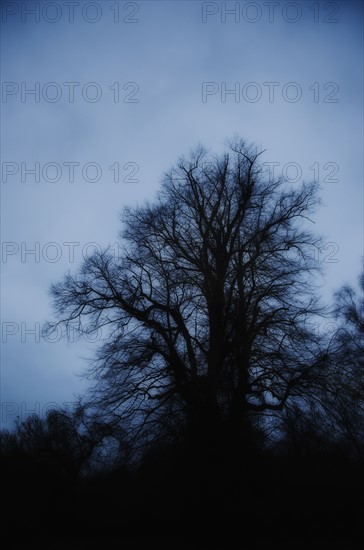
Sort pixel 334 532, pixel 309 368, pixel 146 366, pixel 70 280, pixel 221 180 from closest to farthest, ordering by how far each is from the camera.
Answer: pixel 334 532
pixel 309 368
pixel 146 366
pixel 70 280
pixel 221 180

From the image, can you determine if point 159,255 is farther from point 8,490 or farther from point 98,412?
point 8,490

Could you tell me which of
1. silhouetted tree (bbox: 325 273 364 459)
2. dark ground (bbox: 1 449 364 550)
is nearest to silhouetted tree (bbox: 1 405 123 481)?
dark ground (bbox: 1 449 364 550)

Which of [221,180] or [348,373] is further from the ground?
[221,180]

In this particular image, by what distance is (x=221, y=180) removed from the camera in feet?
51.2

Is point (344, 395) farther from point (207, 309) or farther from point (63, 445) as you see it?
point (63, 445)

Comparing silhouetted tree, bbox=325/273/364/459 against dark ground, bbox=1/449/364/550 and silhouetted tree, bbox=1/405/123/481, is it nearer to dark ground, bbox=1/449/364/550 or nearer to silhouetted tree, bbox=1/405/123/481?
dark ground, bbox=1/449/364/550

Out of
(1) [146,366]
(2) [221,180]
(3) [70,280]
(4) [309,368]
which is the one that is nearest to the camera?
(4) [309,368]

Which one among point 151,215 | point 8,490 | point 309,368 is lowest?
point 8,490

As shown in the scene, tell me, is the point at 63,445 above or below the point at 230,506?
above

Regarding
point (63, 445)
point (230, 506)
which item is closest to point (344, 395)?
point (230, 506)

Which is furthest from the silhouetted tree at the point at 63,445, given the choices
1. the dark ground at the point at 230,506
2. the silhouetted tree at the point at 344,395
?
the silhouetted tree at the point at 344,395

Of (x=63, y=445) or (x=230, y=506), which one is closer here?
(x=230, y=506)

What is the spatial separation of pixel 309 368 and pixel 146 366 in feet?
15.9

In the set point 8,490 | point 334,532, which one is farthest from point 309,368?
point 8,490
